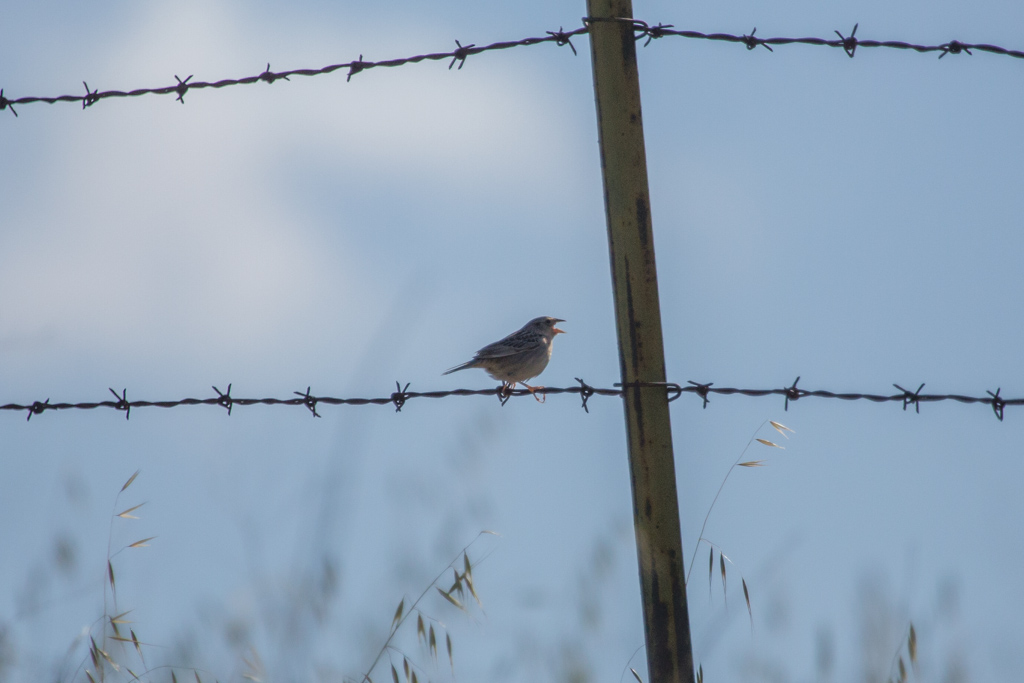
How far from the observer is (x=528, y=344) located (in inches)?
340

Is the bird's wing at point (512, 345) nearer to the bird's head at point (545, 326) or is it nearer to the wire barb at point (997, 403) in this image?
the bird's head at point (545, 326)

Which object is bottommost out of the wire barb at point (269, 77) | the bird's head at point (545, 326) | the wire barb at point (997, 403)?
the wire barb at point (997, 403)

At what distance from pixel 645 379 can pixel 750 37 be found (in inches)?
60.9

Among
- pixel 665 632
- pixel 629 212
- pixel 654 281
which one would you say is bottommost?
pixel 665 632

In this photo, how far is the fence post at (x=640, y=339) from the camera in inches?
144

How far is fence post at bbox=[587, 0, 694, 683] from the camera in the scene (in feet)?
12.0

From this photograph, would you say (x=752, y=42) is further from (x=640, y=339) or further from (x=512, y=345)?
(x=512, y=345)

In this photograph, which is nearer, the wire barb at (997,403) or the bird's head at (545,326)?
the wire barb at (997,403)

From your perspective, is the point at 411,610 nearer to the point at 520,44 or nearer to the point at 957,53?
the point at 520,44

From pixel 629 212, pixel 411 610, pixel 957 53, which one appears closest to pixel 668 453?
pixel 629 212

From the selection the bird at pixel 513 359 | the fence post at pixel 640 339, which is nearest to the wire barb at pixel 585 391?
the fence post at pixel 640 339

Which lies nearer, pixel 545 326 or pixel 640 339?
pixel 640 339

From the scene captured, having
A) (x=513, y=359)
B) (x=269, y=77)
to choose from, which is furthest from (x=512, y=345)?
(x=269, y=77)

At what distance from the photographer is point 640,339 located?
3758 mm
